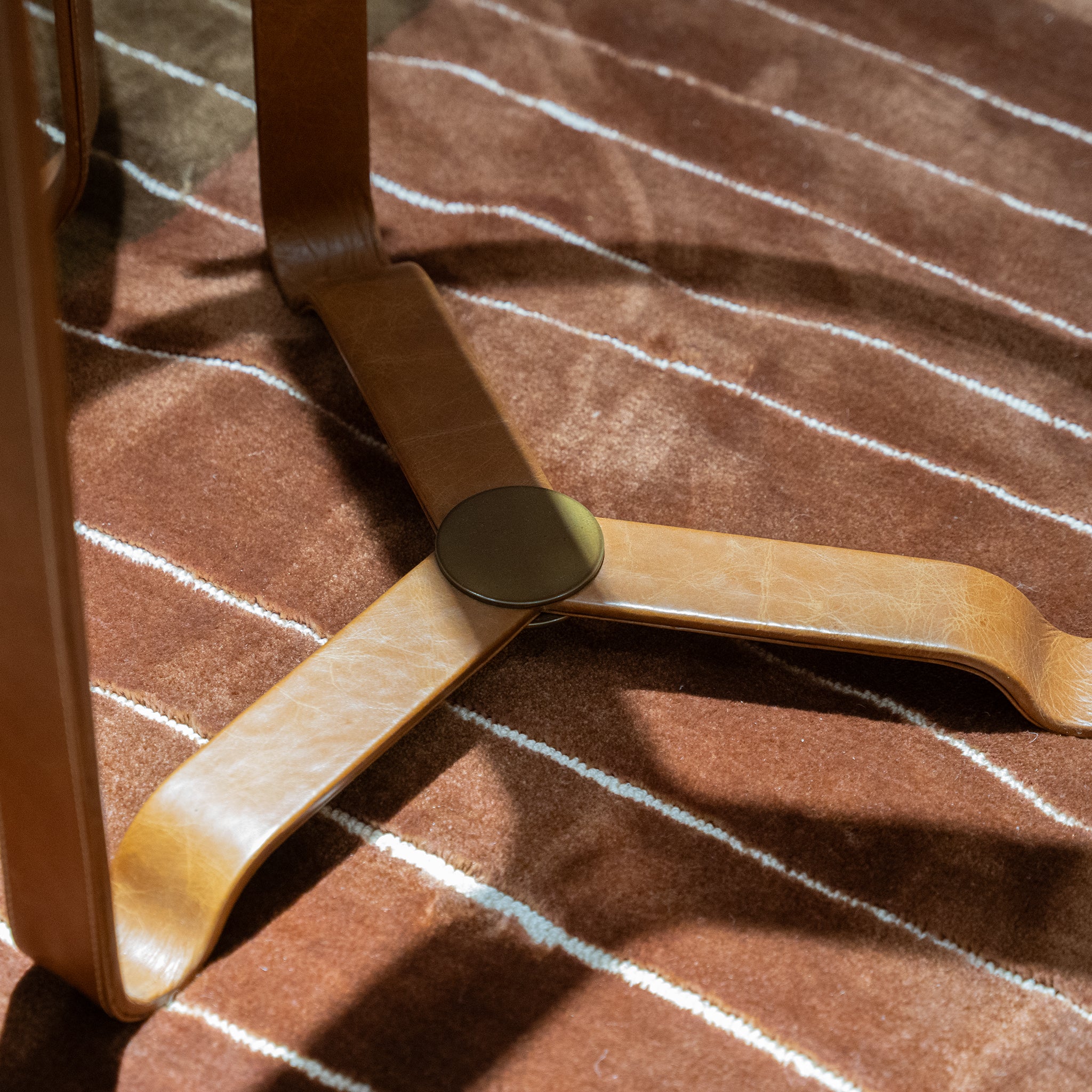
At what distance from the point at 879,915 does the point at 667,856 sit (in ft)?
0.52

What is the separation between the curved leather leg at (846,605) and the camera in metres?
0.92

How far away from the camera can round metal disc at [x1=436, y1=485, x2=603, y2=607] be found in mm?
916

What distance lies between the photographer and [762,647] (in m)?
1.00

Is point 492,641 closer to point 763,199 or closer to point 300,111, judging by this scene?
point 300,111

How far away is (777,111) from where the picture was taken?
1.57 meters

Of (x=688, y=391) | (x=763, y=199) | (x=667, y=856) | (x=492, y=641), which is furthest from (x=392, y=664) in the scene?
(x=763, y=199)

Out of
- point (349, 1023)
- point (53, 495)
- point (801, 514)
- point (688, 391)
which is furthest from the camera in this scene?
point (688, 391)

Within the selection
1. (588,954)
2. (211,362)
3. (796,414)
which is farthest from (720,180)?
(588,954)

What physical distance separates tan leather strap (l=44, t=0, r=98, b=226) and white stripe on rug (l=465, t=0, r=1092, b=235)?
652 millimetres

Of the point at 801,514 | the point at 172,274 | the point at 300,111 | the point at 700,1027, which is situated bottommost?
the point at 700,1027

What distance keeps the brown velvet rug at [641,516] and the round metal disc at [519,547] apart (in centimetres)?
9

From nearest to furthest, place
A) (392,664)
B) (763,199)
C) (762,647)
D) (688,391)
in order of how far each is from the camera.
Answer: (392,664) < (762,647) < (688,391) < (763,199)

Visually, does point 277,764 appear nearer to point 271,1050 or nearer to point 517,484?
point 271,1050

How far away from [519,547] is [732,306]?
0.52 metres
